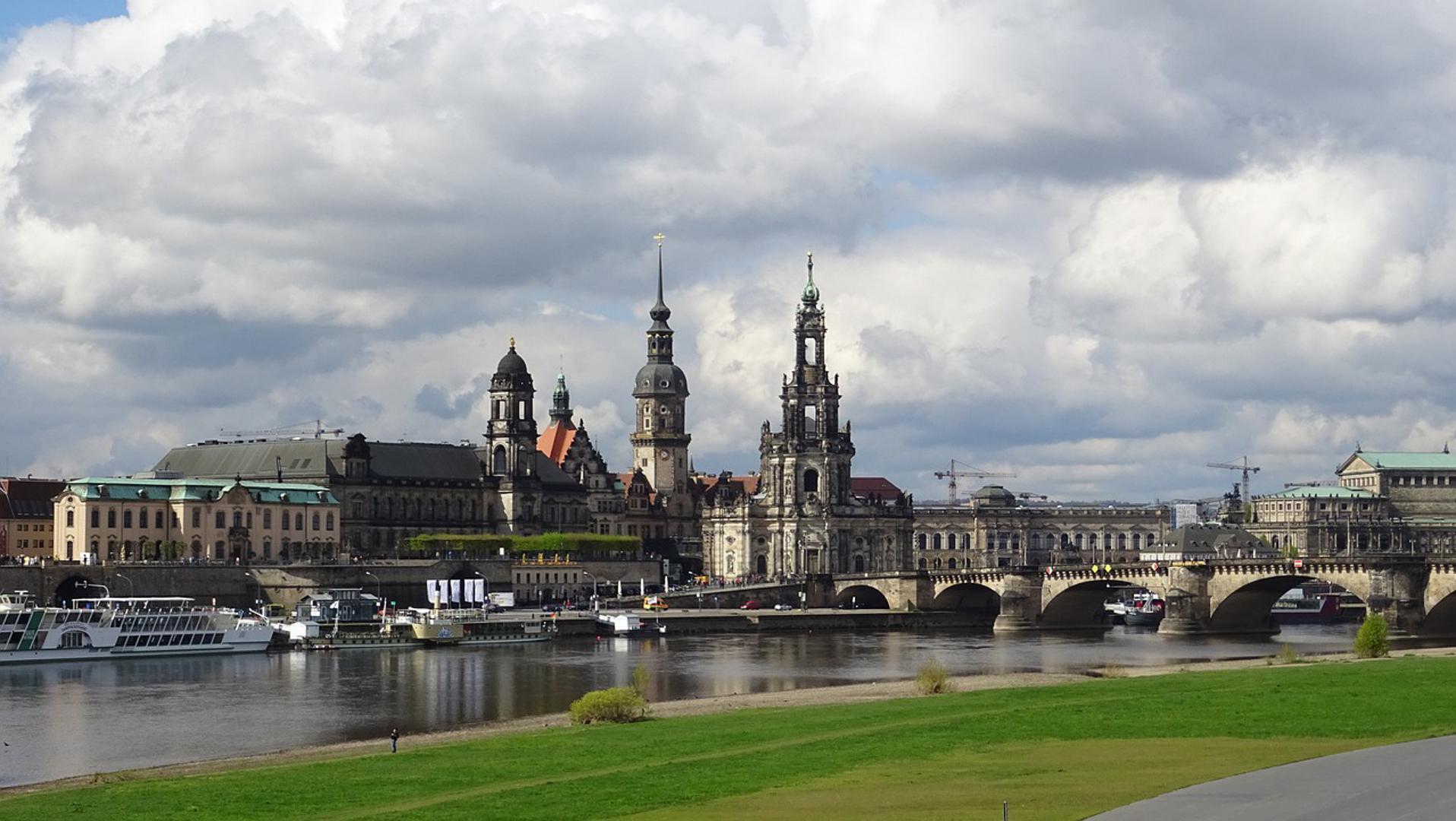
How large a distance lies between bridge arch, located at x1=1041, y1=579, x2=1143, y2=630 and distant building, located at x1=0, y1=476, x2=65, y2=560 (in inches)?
3222

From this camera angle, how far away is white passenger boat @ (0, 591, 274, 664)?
105m

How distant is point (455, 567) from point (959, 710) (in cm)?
11465

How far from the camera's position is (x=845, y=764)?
1774 inches

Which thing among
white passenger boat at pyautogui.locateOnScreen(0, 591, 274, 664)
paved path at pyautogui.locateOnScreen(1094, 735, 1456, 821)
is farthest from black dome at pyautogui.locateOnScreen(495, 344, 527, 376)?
paved path at pyautogui.locateOnScreen(1094, 735, 1456, 821)

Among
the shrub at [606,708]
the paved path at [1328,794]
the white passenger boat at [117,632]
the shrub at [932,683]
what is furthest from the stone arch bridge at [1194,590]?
the paved path at [1328,794]

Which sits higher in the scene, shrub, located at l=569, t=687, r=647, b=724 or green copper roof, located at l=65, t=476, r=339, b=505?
green copper roof, located at l=65, t=476, r=339, b=505

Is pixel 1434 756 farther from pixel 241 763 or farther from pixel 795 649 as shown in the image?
pixel 795 649

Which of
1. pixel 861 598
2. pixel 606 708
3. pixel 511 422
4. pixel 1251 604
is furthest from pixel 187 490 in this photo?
pixel 606 708

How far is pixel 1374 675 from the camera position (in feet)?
214

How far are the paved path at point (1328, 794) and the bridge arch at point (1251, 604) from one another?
87.8 metres

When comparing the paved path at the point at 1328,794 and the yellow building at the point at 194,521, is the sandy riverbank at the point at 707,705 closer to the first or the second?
the paved path at the point at 1328,794

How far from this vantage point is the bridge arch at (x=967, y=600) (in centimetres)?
16225

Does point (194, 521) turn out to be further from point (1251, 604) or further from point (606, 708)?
point (606, 708)

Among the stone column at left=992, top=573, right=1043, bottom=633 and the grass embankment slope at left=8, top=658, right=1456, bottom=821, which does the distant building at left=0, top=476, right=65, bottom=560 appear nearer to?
the stone column at left=992, top=573, right=1043, bottom=633
